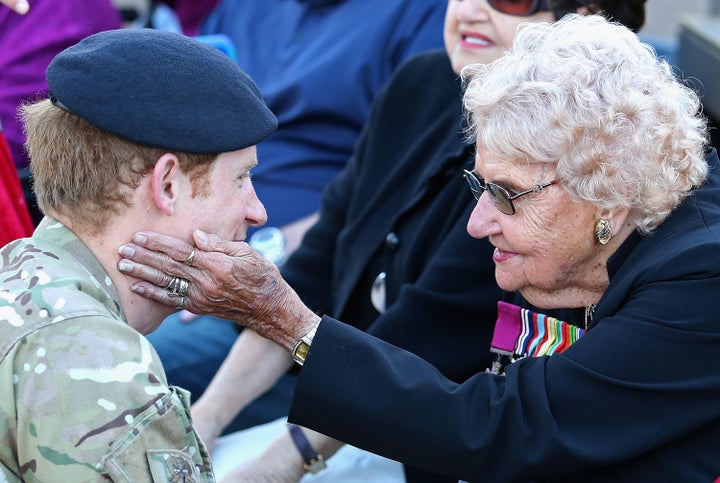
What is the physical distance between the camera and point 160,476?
1.60 m

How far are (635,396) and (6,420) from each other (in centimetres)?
114

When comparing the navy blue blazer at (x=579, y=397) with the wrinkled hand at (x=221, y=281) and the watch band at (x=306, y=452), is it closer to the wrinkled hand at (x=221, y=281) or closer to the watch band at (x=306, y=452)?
the wrinkled hand at (x=221, y=281)

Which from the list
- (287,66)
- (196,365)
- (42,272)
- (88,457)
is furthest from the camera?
Result: (287,66)

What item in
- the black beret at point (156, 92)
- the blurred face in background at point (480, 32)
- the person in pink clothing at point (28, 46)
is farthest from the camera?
the person in pink clothing at point (28, 46)

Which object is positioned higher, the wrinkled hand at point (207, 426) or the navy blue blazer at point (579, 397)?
the navy blue blazer at point (579, 397)

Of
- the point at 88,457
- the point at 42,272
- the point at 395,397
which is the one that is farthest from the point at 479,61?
the point at 88,457

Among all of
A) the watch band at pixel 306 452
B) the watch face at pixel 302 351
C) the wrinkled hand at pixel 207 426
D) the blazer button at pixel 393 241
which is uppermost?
the watch face at pixel 302 351

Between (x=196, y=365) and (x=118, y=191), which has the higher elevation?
(x=118, y=191)

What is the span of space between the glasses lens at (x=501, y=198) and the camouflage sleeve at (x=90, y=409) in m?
0.82

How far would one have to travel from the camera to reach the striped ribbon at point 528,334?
2223 millimetres

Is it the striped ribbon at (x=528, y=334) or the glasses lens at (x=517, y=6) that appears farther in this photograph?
the glasses lens at (x=517, y=6)

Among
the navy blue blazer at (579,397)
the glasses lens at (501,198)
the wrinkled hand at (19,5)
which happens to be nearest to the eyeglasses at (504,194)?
the glasses lens at (501,198)

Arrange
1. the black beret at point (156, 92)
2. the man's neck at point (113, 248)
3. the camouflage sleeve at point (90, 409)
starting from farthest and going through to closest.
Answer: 1. the man's neck at point (113, 248)
2. the black beret at point (156, 92)
3. the camouflage sleeve at point (90, 409)

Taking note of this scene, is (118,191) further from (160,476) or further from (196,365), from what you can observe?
(196,365)
